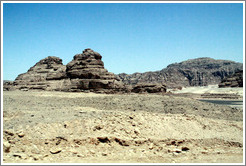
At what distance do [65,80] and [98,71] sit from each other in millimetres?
4724

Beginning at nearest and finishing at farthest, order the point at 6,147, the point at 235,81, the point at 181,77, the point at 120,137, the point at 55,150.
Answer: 1. the point at 6,147
2. the point at 55,150
3. the point at 120,137
4. the point at 235,81
5. the point at 181,77

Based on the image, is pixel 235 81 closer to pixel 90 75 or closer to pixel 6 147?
pixel 90 75

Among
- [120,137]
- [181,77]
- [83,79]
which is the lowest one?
[120,137]

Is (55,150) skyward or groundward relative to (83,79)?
groundward

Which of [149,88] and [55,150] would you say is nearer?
[55,150]

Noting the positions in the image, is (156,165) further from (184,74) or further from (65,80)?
(184,74)

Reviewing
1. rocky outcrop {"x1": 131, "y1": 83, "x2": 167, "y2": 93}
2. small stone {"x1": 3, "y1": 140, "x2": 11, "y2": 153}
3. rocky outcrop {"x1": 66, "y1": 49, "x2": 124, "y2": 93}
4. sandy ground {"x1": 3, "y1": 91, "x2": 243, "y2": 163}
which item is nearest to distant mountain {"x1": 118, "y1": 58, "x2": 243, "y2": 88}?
rocky outcrop {"x1": 131, "y1": 83, "x2": 167, "y2": 93}

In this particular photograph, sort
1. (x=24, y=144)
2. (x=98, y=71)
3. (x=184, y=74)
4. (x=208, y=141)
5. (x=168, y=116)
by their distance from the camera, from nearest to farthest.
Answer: (x=24, y=144) < (x=208, y=141) < (x=168, y=116) < (x=98, y=71) < (x=184, y=74)

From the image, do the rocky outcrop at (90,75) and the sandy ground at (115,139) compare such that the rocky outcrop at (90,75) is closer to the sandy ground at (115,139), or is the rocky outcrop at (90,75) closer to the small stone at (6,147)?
the sandy ground at (115,139)

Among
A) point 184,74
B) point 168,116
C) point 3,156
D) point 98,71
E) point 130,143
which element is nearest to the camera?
point 3,156

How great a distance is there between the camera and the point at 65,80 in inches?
1249

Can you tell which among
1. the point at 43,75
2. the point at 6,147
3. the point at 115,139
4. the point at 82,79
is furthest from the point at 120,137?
the point at 43,75

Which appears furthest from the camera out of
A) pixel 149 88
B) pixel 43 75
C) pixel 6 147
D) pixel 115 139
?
pixel 149 88

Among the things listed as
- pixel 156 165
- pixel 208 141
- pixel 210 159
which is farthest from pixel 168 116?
pixel 156 165
